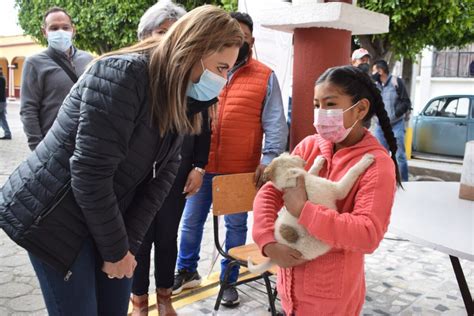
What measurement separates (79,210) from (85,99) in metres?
0.38

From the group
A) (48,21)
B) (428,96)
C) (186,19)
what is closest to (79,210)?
(186,19)

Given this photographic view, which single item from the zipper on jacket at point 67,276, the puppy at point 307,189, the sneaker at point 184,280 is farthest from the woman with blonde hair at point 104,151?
the sneaker at point 184,280

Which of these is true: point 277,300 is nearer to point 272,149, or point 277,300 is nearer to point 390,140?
point 272,149

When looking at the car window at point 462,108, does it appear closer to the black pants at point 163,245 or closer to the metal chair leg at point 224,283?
the metal chair leg at point 224,283

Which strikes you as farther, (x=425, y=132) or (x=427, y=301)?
(x=425, y=132)

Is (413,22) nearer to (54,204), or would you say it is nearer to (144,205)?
(144,205)

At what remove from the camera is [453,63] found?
2002 cm

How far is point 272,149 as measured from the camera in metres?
3.05

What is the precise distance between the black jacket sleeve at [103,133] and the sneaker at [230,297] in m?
1.80

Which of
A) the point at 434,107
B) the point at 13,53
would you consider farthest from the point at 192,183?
the point at 13,53

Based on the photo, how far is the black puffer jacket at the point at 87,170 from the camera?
1.38 m

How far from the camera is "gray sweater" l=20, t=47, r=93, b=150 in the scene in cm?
339

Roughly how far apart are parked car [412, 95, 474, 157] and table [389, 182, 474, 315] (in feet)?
26.9

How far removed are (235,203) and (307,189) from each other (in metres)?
1.27
